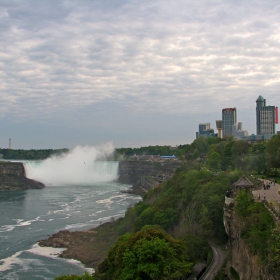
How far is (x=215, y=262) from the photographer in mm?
16484

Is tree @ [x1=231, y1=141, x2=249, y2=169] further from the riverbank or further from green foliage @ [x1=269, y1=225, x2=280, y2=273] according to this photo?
green foliage @ [x1=269, y1=225, x2=280, y2=273]

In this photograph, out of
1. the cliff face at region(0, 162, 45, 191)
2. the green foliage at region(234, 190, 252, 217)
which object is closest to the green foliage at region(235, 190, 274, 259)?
the green foliage at region(234, 190, 252, 217)

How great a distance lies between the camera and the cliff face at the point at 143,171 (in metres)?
68.3

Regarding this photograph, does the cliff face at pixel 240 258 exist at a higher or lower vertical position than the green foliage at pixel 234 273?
higher

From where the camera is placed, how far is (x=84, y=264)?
23.2m

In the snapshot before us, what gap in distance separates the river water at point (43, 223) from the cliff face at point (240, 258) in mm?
9668

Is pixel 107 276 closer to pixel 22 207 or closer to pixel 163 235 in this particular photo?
pixel 163 235

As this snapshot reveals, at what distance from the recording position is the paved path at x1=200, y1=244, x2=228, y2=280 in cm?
1513

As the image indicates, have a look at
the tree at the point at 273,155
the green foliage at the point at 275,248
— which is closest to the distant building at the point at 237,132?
the tree at the point at 273,155

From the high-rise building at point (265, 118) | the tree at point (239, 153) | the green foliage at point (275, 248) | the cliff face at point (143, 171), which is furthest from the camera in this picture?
the high-rise building at point (265, 118)

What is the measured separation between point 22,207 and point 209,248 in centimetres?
3156

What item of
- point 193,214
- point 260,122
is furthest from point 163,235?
point 260,122

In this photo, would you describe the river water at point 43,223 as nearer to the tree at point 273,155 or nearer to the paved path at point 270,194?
the paved path at point 270,194

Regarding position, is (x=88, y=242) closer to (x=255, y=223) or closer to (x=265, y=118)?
(x=255, y=223)
